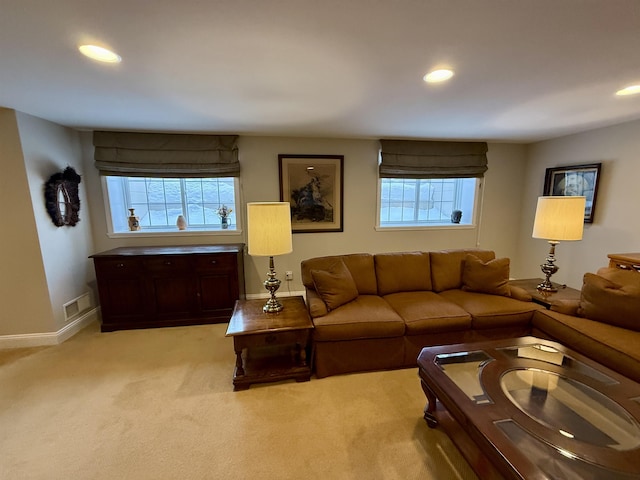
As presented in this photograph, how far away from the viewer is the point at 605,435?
3.85 ft

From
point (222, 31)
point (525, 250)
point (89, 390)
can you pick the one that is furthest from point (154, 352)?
point (525, 250)

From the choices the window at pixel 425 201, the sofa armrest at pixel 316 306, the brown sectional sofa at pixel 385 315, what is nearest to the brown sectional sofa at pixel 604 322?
the brown sectional sofa at pixel 385 315

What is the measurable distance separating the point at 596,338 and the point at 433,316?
40.2 inches

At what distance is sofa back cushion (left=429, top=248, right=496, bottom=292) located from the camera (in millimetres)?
2809

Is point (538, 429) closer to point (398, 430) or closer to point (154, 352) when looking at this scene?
point (398, 430)

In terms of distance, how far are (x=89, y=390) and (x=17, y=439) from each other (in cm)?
44

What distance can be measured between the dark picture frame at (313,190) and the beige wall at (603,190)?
9.51 feet

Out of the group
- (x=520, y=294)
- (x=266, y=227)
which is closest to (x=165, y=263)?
(x=266, y=227)

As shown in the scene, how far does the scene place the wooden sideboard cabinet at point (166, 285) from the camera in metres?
2.95

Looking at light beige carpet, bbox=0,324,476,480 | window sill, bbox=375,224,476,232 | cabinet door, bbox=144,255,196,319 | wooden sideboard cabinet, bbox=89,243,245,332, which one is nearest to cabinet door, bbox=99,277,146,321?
wooden sideboard cabinet, bbox=89,243,245,332

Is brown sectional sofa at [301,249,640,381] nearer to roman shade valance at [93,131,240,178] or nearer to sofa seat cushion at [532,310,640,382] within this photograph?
sofa seat cushion at [532,310,640,382]

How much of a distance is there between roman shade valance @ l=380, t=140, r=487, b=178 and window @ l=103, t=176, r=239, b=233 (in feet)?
6.94

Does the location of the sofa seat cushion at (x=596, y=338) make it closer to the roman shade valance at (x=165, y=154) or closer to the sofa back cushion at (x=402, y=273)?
the sofa back cushion at (x=402, y=273)

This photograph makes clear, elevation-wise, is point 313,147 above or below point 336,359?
above
